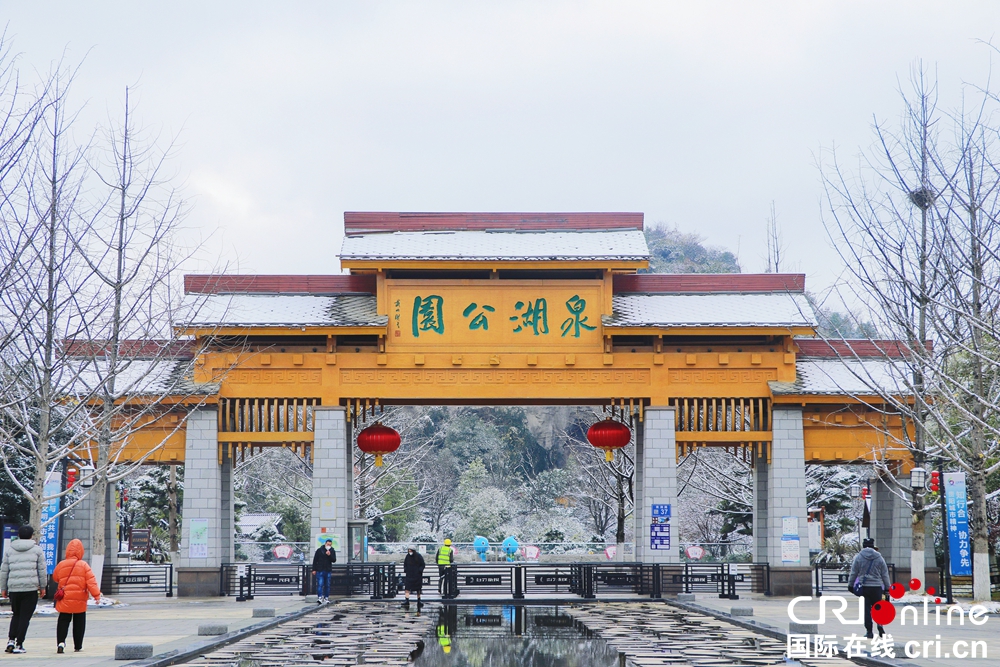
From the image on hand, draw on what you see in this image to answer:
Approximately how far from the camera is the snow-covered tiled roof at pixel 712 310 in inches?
955

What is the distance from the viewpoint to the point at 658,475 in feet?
80.4

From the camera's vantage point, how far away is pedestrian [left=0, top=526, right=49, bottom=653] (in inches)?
517

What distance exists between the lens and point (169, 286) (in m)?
23.5

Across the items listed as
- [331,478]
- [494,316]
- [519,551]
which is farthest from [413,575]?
[519,551]

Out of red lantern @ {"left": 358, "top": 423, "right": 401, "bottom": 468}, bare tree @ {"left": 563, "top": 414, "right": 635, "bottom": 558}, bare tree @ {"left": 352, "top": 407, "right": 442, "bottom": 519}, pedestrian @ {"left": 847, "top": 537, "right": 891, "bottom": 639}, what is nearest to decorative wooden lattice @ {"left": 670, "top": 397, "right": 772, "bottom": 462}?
bare tree @ {"left": 563, "top": 414, "right": 635, "bottom": 558}

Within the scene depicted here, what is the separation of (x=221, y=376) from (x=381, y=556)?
822 inches

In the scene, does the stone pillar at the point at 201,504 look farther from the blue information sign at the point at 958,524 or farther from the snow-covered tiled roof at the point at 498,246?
the blue information sign at the point at 958,524

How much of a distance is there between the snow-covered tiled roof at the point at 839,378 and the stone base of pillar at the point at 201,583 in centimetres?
1357

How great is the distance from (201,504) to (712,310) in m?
12.8

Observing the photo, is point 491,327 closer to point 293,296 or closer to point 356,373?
point 356,373

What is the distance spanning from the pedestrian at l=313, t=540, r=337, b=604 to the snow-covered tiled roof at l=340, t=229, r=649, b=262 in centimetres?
656

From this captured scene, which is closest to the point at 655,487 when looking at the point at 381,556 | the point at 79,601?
the point at 79,601

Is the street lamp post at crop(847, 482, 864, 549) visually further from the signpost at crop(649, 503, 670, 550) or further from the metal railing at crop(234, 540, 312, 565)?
the metal railing at crop(234, 540, 312, 565)

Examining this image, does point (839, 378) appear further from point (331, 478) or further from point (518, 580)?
point (331, 478)
